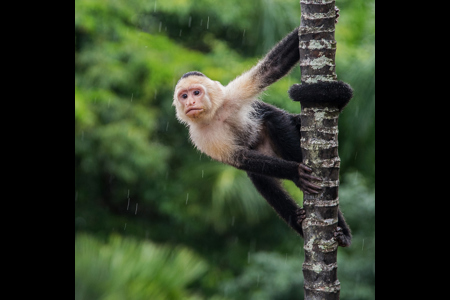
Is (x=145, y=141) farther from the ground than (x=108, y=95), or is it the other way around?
(x=108, y=95)

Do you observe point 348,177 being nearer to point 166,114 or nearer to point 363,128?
point 363,128

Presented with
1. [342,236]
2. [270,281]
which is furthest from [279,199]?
[270,281]

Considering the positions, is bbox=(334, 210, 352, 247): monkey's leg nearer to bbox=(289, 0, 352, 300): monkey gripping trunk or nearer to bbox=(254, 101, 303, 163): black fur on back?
bbox=(289, 0, 352, 300): monkey gripping trunk

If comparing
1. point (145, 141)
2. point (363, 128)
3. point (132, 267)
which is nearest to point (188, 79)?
point (132, 267)

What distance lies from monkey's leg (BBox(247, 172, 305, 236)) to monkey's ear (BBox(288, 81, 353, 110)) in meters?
1.09

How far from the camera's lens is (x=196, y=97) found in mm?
3941

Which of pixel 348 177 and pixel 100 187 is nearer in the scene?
pixel 348 177

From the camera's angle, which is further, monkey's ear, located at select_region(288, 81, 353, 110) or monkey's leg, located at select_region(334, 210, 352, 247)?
monkey's leg, located at select_region(334, 210, 352, 247)

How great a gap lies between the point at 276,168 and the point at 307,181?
0.51 meters

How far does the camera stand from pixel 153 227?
30.7ft

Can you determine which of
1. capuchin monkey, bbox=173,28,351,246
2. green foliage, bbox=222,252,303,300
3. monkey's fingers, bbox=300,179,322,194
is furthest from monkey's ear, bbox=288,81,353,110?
green foliage, bbox=222,252,303,300

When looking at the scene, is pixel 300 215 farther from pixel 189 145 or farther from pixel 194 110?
pixel 189 145

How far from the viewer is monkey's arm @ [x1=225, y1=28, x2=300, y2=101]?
11.4ft

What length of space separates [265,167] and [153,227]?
606cm
